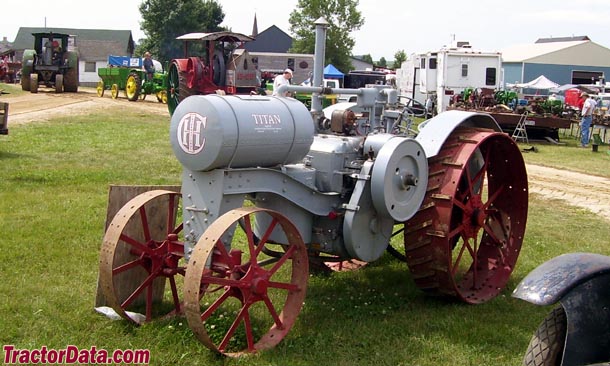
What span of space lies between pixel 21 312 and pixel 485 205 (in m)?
3.47

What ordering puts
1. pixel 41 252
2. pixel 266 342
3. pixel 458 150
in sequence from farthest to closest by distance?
1. pixel 41 252
2. pixel 458 150
3. pixel 266 342

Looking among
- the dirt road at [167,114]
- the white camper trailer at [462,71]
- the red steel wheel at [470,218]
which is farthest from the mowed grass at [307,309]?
the white camper trailer at [462,71]

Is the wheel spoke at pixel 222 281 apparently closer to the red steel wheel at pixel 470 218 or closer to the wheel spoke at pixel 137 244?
the wheel spoke at pixel 137 244

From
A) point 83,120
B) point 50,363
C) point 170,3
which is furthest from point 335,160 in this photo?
point 170,3

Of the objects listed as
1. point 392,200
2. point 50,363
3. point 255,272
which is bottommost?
point 50,363

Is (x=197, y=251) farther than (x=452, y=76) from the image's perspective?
No

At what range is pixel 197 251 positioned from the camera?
4.14 m

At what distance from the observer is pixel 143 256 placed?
4.98 metres

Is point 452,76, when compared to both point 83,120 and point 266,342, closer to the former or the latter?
point 83,120

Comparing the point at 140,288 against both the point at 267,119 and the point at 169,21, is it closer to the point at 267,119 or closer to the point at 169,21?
the point at 267,119

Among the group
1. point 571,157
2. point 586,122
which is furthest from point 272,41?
point 571,157

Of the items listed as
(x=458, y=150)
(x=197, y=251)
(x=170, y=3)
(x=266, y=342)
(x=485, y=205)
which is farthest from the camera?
(x=170, y=3)

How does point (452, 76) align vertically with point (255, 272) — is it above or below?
above

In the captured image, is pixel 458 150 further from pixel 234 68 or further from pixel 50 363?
pixel 234 68
